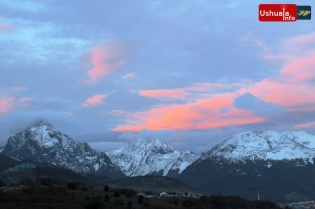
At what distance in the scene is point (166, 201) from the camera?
127 meters

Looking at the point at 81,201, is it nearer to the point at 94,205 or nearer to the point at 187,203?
the point at 94,205

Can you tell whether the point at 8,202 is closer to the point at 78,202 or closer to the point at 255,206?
the point at 78,202

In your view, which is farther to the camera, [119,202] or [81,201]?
[119,202]

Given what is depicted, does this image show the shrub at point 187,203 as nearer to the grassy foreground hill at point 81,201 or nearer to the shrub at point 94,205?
the grassy foreground hill at point 81,201

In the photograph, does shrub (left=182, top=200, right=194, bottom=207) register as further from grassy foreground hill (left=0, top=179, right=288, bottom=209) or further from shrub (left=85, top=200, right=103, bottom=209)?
shrub (left=85, top=200, right=103, bottom=209)

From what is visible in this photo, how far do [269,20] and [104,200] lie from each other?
6093 centimetres

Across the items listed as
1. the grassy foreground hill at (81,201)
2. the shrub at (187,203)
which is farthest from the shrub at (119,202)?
the shrub at (187,203)

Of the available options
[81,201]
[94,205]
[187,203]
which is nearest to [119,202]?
[81,201]

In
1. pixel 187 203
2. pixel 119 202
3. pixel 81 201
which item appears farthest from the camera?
pixel 187 203

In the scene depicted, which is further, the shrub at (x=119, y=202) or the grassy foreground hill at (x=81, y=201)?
the shrub at (x=119, y=202)

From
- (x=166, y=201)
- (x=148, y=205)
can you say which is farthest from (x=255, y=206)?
(x=148, y=205)

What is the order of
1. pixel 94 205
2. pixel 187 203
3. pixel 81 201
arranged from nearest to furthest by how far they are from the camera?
pixel 94 205
pixel 81 201
pixel 187 203

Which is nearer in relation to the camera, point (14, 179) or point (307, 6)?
point (307, 6)

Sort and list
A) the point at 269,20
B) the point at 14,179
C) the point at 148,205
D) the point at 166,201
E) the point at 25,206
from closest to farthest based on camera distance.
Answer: the point at 269,20 < the point at 25,206 < the point at 148,205 < the point at 166,201 < the point at 14,179
